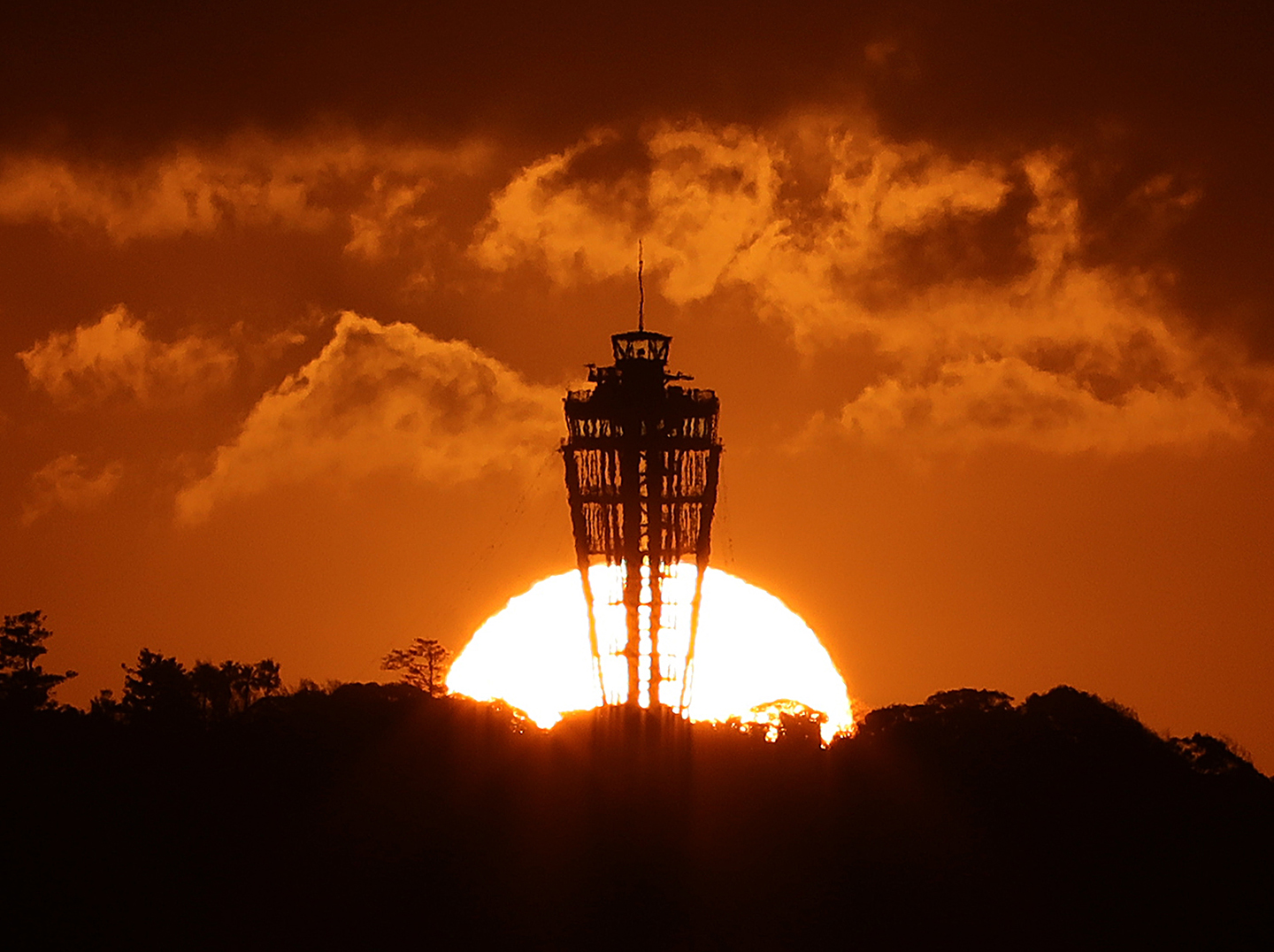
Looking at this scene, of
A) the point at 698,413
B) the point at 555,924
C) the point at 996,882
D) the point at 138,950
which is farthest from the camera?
the point at 698,413

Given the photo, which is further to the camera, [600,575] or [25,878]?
[600,575]

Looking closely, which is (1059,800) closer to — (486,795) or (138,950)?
(486,795)

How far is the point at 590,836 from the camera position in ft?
358

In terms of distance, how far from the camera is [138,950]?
9081 centimetres

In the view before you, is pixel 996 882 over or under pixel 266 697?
under

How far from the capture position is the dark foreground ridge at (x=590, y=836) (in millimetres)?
97938

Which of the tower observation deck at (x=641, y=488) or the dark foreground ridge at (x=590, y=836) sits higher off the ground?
the tower observation deck at (x=641, y=488)

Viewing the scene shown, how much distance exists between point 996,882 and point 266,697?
46.8 meters

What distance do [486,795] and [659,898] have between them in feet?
40.4

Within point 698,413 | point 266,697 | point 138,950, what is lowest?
point 138,950

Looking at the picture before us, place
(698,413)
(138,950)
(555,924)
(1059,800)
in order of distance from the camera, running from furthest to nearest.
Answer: (698,413)
(1059,800)
(555,924)
(138,950)

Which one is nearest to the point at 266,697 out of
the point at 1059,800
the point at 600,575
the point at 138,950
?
the point at 600,575

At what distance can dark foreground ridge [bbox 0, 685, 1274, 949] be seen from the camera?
321 feet

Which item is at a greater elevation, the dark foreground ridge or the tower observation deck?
the tower observation deck
